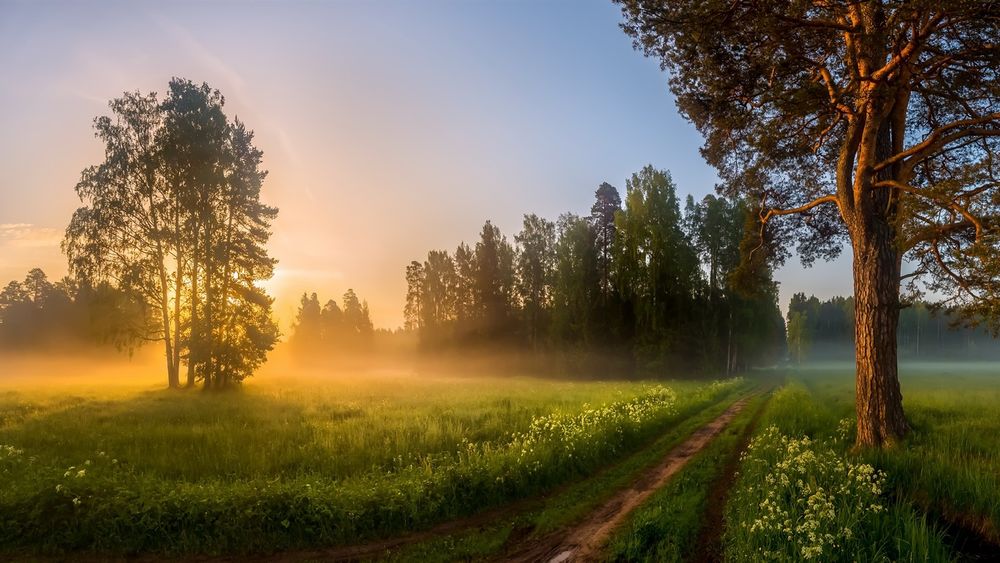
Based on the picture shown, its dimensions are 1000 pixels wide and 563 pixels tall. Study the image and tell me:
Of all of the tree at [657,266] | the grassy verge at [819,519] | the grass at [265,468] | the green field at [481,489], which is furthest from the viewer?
the tree at [657,266]

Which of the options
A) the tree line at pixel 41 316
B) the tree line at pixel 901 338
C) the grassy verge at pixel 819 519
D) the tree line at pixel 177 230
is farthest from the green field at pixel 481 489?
the tree line at pixel 901 338

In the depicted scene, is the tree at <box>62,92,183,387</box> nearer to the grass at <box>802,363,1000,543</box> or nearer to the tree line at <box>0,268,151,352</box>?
the tree line at <box>0,268,151,352</box>

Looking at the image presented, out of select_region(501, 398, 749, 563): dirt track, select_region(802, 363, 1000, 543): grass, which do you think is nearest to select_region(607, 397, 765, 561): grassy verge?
select_region(501, 398, 749, 563): dirt track

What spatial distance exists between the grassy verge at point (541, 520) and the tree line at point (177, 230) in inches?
971

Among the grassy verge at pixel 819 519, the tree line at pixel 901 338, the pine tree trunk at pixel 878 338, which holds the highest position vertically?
the pine tree trunk at pixel 878 338

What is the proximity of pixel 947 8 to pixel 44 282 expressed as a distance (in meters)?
87.3

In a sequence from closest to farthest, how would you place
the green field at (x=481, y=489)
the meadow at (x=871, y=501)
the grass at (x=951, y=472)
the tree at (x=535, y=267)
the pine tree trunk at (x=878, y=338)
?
the meadow at (x=871, y=501) < the green field at (x=481, y=489) < the grass at (x=951, y=472) < the pine tree trunk at (x=878, y=338) < the tree at (x=535, y=267)

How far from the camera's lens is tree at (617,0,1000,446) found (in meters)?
8.74

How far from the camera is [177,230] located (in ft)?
88.5

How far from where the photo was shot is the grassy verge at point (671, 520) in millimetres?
6164

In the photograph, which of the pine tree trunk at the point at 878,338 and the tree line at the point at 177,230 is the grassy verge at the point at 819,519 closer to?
the pine tree trunk at the point at 878,338

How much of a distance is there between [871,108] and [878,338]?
5.31 m

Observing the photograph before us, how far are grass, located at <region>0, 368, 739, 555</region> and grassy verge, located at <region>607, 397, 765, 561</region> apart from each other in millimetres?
2572

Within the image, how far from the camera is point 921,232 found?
939 centimetres
